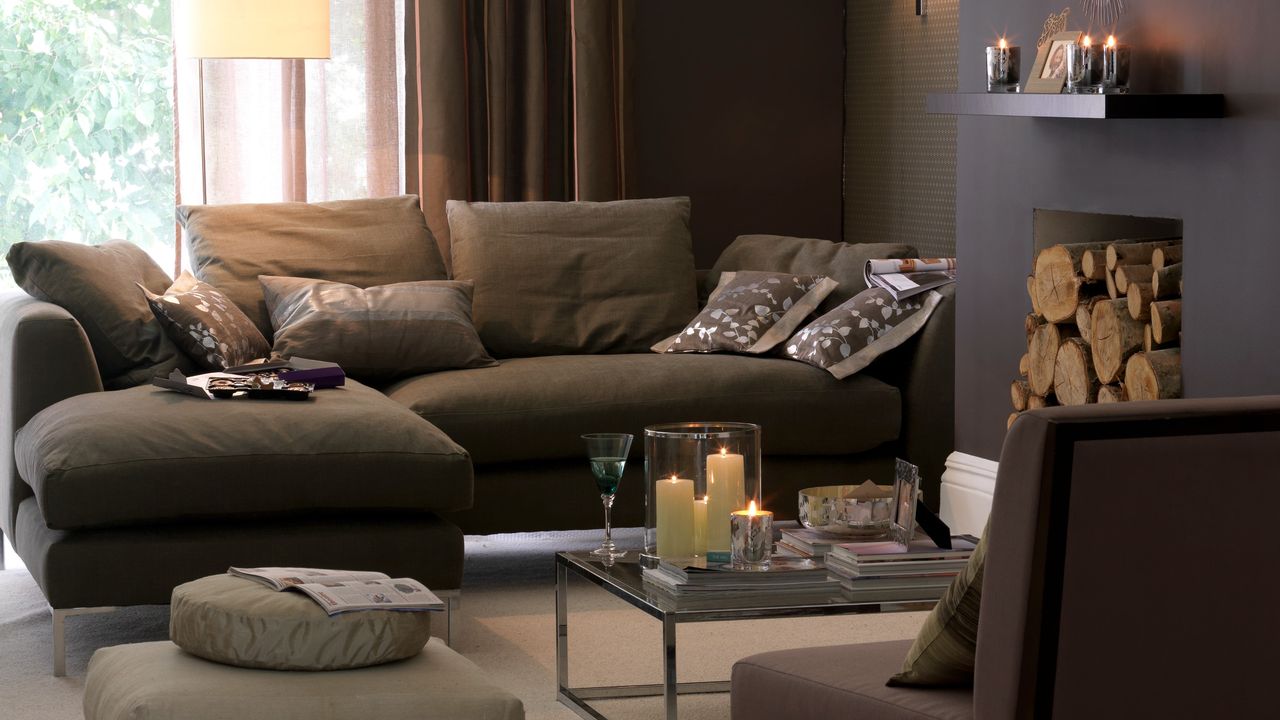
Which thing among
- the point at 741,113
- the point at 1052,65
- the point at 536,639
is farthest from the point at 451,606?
the point at 741,113

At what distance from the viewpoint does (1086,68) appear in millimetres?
3555

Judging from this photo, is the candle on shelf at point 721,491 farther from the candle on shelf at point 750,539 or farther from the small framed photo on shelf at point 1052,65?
the small framed photo on shelf at point 1052,65

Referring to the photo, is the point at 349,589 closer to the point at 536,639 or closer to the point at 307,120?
the point at 536,639

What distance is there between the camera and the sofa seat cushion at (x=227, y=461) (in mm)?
3293

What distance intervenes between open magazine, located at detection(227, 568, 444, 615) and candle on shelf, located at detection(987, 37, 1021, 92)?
215 centimetres

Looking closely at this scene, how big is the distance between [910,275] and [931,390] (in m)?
0.34

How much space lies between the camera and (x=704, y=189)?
19.8 ft

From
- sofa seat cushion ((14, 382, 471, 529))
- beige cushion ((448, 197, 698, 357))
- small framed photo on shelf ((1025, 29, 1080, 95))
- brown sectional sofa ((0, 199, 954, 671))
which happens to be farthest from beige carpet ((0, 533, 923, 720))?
small framed photo on shelf ((1025, 29, 1080, 95))

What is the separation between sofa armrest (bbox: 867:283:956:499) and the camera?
445 centimetres

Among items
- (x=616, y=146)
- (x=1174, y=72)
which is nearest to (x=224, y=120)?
(x=616, y=146)

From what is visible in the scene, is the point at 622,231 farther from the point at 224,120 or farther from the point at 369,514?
the point at 369,514

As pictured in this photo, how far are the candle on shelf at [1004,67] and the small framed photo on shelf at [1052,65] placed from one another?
1.5 inches

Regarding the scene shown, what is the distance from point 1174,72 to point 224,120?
119 inches

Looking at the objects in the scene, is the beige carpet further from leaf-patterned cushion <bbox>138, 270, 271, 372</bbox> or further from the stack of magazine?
leaf-patterned cushion <bbox>138, 270, 271, 372</bbox>
